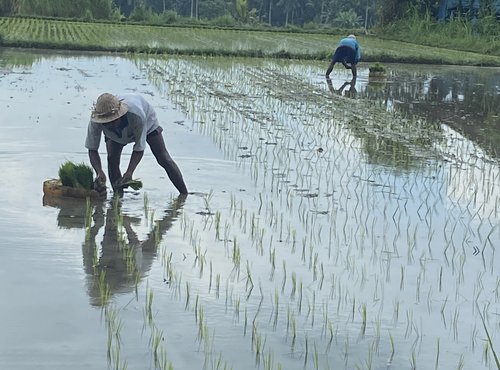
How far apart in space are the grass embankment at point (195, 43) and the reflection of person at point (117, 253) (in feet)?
47.4

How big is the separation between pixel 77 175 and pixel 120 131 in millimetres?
487

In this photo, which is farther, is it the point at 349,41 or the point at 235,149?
the point at 349,41

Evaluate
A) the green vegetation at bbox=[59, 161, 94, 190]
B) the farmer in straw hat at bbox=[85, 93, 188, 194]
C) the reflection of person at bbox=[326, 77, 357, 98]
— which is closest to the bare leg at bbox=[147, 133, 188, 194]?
the farmer in straw hat at bbox=[85, 93, 188, 194]

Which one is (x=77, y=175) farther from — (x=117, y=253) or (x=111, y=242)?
(x=117, y=253)

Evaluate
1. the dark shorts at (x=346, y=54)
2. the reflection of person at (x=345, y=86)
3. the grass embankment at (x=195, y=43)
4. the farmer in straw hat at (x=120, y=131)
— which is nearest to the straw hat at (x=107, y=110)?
the farmer in straw hat at (x=120, y=131)

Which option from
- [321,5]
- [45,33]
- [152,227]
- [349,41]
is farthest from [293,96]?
[321,5]

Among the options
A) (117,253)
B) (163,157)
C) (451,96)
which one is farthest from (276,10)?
(117,253)

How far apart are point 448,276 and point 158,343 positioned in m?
1.71

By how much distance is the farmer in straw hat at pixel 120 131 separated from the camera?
5.29 m

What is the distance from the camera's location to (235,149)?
26.3ft

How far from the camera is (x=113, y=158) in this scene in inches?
229

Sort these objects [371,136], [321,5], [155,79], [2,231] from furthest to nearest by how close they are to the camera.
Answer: [321,5], [155,79], [371,136], [2,231]

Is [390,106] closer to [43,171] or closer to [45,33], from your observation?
[43,171]

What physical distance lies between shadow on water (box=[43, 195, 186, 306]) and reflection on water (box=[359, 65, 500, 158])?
4.02 metres
